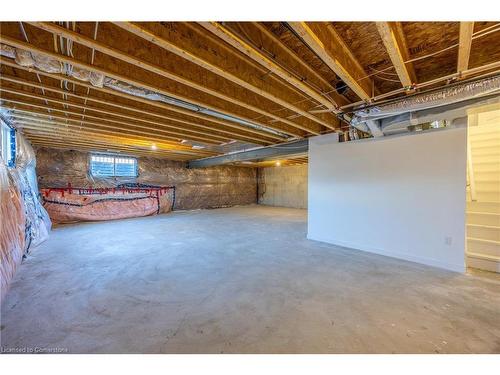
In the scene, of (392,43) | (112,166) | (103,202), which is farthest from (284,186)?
(392,43)

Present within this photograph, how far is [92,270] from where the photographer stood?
2574 millimetres

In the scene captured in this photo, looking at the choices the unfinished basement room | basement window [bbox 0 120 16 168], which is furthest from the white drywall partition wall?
basement window [bbox 0 120 16 168]

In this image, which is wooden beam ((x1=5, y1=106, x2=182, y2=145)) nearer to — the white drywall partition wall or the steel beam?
the steel beam

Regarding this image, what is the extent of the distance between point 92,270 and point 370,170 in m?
4.32

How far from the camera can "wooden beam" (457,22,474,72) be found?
1.28 metres

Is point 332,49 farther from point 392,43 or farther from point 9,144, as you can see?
point 9,144

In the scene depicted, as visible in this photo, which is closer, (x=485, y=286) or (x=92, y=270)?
(x=485, y=286)

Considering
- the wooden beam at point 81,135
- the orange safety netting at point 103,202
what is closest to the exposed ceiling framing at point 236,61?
the wooden beam at point 81,135

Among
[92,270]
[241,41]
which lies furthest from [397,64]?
[92,270]

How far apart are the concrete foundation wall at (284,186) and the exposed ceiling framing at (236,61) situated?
21.2 feet

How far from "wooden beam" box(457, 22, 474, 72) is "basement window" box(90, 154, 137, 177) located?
26.6 ft

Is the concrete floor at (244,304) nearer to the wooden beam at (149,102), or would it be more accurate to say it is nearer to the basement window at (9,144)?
the basement window at (9,144)

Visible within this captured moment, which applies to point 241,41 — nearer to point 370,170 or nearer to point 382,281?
point 382,281
